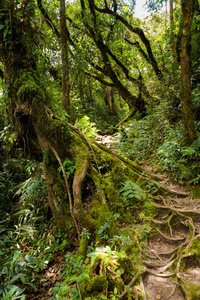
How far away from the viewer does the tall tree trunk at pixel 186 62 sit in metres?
3.95

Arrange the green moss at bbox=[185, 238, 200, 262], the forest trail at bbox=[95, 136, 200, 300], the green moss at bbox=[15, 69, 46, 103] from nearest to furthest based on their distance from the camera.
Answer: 1. the forest trail at bbox=[95, 136, 200, 300]
2. the green moss at bbox=[185, 238, 200, 262]
3. the green moss at bbox=[15, 69, 46, 103]

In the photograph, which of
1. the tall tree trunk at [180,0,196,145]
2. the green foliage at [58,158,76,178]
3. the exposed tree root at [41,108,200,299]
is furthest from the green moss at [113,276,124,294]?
the tall tree trunk at [180,0,196,145]

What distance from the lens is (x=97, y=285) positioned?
1687mm

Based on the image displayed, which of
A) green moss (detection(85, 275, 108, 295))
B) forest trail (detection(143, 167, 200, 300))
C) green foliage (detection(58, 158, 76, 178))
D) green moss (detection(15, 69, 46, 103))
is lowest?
forest trail (detection(143, 167, 200, 300))

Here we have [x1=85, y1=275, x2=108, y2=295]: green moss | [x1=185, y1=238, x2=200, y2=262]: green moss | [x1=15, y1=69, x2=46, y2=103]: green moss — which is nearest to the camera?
[x1=85, y1=275, x2=108, y2=295]: green moss

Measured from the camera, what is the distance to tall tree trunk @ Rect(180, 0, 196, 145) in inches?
155

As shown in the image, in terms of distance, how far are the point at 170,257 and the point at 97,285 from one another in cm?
123

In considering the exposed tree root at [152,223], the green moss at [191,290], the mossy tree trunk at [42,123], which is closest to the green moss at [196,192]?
the exposed tree root at [152,223]

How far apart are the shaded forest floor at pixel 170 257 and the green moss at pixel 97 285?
0.19m

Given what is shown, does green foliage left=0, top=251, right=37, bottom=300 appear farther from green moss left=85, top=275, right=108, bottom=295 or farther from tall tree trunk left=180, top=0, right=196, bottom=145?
tall tree trunk left=180, top=0, right=196, bottom=145

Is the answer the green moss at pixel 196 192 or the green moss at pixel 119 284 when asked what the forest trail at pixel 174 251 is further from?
the green moss at pixel 119 284

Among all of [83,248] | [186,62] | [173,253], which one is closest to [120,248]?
[83,248]

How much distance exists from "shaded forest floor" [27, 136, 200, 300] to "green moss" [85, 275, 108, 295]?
0.19 meters

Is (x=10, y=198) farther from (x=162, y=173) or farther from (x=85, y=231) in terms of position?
(x=162, y=173)
